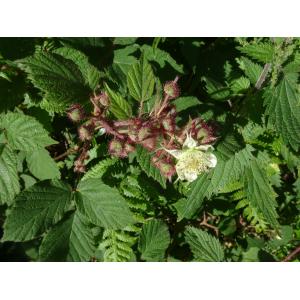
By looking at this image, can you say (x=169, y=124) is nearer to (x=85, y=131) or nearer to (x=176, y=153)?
A: (x=176, y=153)

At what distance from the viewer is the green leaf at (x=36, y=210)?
1877 mm

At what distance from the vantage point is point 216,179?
7.16 feet

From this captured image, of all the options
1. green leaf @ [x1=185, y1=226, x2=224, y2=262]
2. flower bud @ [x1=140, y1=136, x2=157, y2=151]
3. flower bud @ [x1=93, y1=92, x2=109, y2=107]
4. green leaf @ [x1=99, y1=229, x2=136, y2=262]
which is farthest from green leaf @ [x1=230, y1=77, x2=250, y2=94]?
green leaf @ [x1=99, y1=229, x2=136, y2=262]

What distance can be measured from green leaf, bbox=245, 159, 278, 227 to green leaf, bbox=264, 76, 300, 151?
330 mm

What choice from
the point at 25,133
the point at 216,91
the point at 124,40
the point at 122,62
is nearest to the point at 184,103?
the point at 216,91

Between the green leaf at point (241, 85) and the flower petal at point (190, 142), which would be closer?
the flower petal at point (190, 142)

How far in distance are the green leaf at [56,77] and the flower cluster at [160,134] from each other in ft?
0.23

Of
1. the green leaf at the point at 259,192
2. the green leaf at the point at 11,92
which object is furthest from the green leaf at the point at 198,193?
the green leaf at the point at 11,92

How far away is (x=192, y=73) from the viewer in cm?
288

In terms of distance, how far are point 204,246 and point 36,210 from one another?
1137 millimetres

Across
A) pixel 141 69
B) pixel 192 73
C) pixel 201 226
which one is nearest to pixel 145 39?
pixel 192 73

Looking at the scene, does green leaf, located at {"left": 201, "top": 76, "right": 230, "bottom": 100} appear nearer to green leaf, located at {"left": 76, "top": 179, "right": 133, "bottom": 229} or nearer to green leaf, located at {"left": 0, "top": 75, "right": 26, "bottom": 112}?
green leaf, located at {"left": 76, "top": 179, "right": 133, "bottom": 229}

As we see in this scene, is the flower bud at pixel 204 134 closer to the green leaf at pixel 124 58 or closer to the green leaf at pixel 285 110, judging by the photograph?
the green leaf at pixel 285 110

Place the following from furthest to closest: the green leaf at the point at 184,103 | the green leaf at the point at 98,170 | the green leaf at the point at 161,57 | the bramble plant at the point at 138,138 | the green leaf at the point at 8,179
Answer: the green leaf at the point at 161,57 < the green leaf at the point at 98,170 < the green leaf at the point at 184,103 < the green leaf at the point at 8,179 < the bramble plant at the point at 138,138
